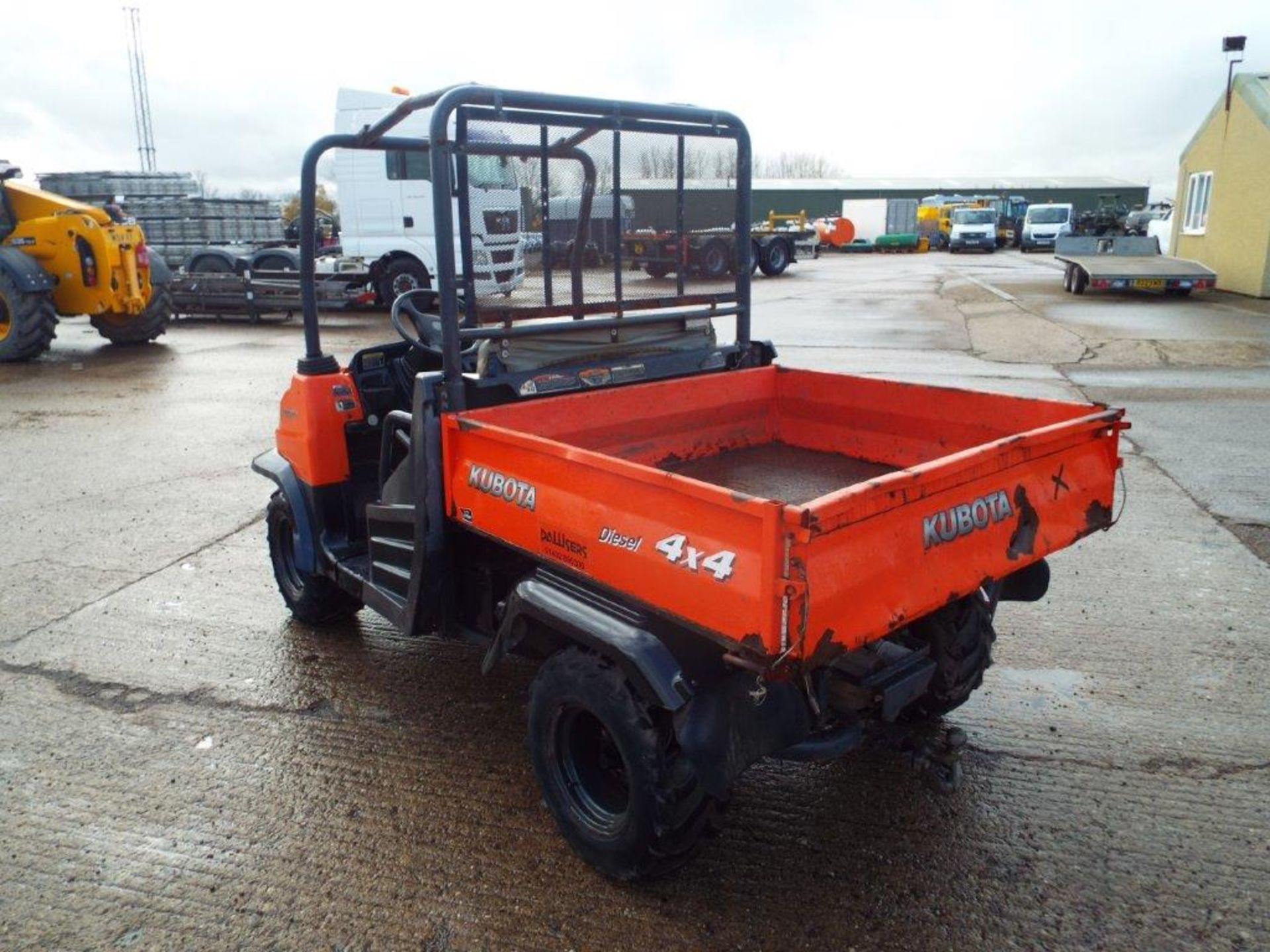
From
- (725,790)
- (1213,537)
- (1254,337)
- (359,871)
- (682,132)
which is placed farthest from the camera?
(1254,337)

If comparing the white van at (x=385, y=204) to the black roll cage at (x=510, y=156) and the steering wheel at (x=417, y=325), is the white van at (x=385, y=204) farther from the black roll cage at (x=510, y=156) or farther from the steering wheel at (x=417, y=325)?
the steering wheel at (x=417, y=325)

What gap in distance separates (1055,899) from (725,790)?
3.42 feet

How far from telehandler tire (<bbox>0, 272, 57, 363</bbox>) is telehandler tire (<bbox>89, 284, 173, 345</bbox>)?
127 cm

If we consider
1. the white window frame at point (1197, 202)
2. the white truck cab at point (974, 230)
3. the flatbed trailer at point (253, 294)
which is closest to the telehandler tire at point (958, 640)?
the flatbed trailer at point (253, 294)

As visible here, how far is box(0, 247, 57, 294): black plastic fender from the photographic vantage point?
12.0 metres

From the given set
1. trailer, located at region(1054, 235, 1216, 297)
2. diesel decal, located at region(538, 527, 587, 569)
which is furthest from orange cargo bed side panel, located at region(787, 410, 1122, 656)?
trailer, located at region(1054, 235, 1216, 297)

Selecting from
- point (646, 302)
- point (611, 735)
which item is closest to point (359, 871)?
point (611, 735)

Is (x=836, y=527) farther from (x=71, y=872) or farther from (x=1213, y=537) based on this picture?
(x=1213, y=537)

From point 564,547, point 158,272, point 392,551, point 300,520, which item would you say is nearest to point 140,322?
point 158,272

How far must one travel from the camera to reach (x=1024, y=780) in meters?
3.32

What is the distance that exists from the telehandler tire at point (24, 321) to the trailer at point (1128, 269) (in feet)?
55.1

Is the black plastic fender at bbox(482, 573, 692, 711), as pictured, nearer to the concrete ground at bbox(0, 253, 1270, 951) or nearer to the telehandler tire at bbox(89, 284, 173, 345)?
the concrete ground at bbox(0, 253, 1270, 951)

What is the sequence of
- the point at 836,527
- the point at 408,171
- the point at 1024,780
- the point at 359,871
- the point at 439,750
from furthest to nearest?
the point at 408,171
the point at 439,750
the point at 1024,780
the point at 359,871
the point at 836,527

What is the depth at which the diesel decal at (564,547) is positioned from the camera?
8.91ft
